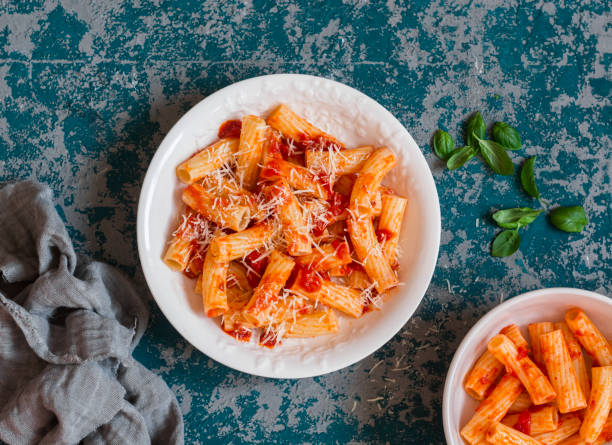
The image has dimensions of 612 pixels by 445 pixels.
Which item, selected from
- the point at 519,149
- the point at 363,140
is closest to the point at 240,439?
the point at 363,140

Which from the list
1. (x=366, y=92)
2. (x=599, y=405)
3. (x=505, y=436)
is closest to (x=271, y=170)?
(x=366, y=92)

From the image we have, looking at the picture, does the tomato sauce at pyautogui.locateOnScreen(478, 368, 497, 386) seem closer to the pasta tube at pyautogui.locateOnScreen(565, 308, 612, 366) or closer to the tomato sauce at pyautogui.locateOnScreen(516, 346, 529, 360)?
the tomato sauce at pyautogui.locateOnScreen(516, 346, 529, 360)

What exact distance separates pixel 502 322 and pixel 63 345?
1413 millimetres

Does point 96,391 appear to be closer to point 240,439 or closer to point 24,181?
point 240,439

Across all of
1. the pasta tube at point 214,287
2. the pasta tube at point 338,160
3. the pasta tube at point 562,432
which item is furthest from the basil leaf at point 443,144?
the pasta tube at point 562,432

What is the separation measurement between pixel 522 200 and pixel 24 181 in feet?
5.52

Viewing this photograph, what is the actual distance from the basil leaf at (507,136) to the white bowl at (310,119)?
36 cm

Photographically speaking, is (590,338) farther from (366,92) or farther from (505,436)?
(366,92)

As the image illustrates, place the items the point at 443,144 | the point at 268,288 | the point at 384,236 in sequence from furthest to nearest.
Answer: the point at 443,144, the point at 384,236, the point at 268,288

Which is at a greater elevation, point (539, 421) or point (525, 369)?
point (525, 369)

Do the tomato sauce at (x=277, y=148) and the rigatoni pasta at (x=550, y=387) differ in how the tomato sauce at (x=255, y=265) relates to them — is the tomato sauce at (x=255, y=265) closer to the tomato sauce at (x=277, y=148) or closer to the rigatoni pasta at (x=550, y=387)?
the tomato sauce at (x=277, y=148)

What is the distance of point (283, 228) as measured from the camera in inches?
62.3

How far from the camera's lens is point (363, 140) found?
170 cm

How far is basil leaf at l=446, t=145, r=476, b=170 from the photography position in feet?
5.86
